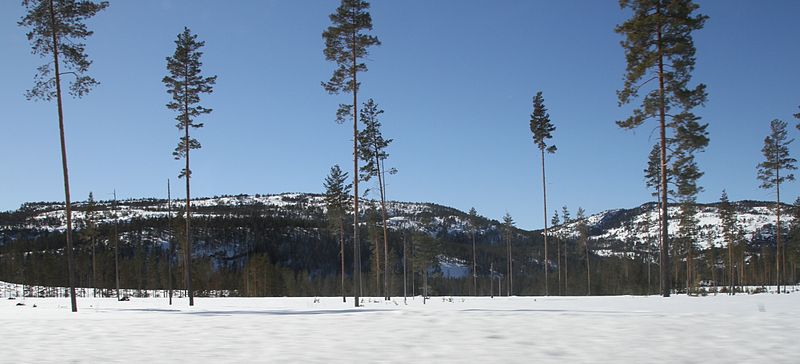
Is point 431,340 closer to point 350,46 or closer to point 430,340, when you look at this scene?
point 430,340

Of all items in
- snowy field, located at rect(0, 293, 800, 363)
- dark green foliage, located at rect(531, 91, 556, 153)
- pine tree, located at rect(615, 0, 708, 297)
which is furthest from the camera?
dark green foliage, located at rect(531, 91, 556, 153)

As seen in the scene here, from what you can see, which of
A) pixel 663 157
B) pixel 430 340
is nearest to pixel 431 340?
pixel 430 340

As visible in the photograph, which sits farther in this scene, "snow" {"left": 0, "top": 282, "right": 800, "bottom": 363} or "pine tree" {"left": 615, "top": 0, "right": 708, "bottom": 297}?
"pine tree" {"left": 615, "top": 0, "right": 708, "bottom": 297}

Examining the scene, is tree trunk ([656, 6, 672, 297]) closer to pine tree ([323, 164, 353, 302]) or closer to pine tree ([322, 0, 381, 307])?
pine tree ([322, 0, 381, 307])

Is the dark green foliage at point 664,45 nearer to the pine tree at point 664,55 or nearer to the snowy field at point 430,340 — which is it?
the pine tree at point 664,55

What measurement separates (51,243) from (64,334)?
205 m

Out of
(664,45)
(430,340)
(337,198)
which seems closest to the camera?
(430,340)

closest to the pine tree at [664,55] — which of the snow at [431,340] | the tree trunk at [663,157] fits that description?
the tree trunk at [663,157]

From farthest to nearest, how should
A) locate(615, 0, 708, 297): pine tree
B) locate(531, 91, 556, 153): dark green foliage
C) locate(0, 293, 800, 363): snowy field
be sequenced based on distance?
locate(531, 91, 556, 153): dark green foliage
locate(615, 0, 708, 297): pine tree
locate(0, 293, 800, 363): snowy field

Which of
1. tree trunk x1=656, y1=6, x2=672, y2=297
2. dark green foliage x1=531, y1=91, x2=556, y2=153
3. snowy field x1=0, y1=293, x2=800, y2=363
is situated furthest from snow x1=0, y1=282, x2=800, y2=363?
dark green foliage x1=531, y1=91, x2=556, y2=153

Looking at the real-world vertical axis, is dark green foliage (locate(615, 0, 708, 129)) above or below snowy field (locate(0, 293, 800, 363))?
above

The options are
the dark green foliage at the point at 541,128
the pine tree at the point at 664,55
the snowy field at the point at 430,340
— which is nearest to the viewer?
the snowy field at the point at 430,340

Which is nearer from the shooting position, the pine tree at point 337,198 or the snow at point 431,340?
the snow at point 431,340

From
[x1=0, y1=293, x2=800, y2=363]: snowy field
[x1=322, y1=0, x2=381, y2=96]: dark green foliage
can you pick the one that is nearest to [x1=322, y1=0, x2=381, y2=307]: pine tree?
[x1=322, y1=0, x2=381, y2=96]: dark green foliage
